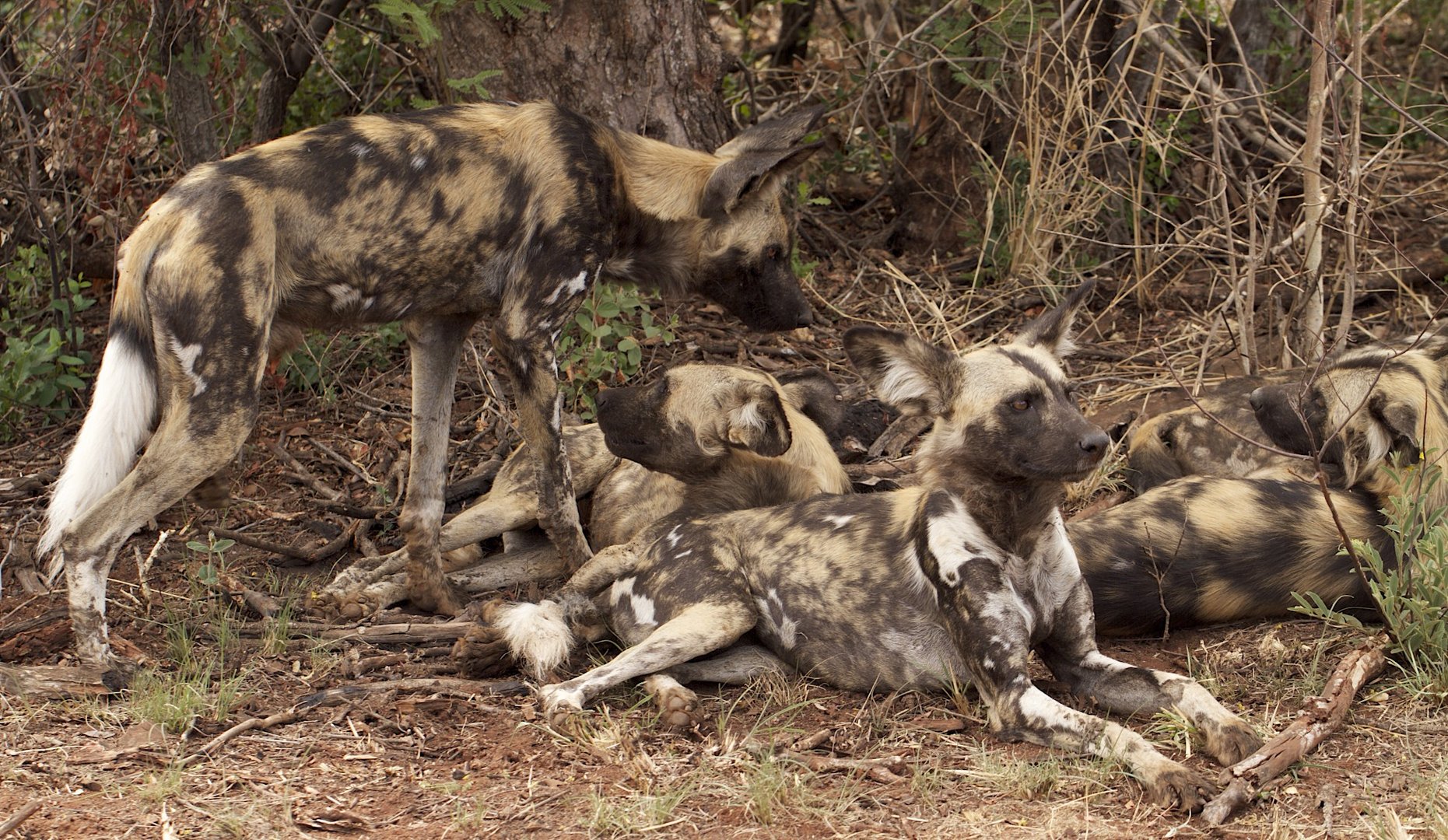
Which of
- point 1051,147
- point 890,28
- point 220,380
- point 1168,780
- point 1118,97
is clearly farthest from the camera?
point 890,28

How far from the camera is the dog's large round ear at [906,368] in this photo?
11.6ft

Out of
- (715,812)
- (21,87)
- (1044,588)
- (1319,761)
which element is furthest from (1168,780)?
(21,87)

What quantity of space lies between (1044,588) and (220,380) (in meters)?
2.14

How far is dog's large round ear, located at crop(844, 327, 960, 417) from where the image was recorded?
354cm

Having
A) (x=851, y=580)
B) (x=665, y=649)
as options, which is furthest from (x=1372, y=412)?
(x=665, y=649)

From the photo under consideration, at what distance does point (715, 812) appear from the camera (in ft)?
9.61

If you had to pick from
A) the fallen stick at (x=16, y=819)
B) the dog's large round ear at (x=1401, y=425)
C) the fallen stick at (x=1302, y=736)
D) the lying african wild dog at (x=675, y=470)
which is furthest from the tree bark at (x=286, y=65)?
the fallen stick at (x=1302, y=736)

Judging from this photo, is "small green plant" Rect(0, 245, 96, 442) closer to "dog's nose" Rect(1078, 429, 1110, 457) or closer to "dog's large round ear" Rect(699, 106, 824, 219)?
"dog's large round ear" Rect(699, 106, 824, 219)

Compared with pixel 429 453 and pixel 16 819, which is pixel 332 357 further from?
pixel 16 819

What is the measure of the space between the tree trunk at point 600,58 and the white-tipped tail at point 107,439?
2.36m

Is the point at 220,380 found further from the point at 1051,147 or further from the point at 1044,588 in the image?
the point at 1051,147

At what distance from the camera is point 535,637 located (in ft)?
11.9

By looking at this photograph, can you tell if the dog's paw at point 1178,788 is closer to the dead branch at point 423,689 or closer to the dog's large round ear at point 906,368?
the dog's large round ear at point 906,368

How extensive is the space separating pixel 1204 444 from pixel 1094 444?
1.55 metres
